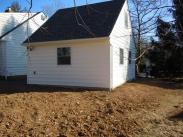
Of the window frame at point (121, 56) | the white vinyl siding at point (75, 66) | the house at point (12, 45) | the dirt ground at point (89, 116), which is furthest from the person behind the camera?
the house at point (12, 45)

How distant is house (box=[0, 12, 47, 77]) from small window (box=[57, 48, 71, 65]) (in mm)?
6115

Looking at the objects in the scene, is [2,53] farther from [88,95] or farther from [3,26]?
[88,95]

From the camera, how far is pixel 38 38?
1734 centimetres

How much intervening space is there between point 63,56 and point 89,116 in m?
6.98

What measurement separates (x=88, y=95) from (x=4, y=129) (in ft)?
16.9

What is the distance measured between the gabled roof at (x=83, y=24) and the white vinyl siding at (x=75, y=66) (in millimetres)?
473

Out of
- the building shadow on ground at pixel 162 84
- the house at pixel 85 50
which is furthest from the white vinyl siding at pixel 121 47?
the building shadow on ground at pixel 162 84

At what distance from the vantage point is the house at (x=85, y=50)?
1487 cm

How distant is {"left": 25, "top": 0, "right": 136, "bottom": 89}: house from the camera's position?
14.9 metres

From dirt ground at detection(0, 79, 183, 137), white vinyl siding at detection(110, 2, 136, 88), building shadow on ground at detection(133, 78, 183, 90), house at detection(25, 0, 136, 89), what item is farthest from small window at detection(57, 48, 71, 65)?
building shadow on ground at detection(133, 78, 183, 90)

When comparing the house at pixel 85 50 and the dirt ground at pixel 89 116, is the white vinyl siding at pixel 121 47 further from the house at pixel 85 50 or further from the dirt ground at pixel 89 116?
the dirt ground at pixel 89 116

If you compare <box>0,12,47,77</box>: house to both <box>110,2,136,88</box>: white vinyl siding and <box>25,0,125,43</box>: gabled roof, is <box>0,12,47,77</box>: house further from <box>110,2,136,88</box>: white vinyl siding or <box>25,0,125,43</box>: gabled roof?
<box>110,2,136,88</box>: white vinyl siding

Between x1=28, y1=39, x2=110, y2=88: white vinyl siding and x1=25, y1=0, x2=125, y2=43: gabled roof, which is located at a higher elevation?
x1=25, y1=0, x2=125, y2=43: gabled roof

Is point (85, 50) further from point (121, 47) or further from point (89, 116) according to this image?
point (89, 116)
